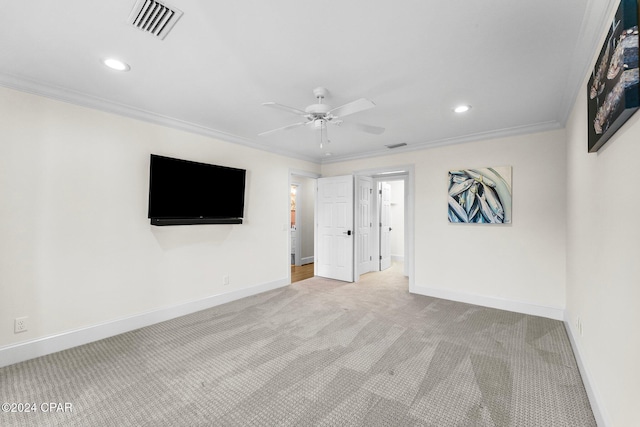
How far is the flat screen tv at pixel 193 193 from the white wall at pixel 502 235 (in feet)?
9.79

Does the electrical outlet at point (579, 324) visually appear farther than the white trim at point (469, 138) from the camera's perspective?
No

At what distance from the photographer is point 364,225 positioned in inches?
231

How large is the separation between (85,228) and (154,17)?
229 centimetres

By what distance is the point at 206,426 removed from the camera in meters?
1.75

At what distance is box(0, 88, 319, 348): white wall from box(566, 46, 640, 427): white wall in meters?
4.05

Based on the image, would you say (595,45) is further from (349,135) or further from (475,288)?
(475,288)

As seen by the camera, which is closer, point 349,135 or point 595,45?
point 595,45

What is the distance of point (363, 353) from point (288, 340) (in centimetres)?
81

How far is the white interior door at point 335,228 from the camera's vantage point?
541cm

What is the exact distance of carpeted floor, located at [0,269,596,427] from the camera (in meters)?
1.84

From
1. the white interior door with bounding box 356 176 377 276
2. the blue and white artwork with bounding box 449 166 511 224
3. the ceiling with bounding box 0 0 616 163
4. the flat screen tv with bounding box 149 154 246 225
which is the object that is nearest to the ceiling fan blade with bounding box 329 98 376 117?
the ceiling with bounding box 0 0 616 163

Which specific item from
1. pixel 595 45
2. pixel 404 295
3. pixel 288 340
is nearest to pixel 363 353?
pixel 288 340

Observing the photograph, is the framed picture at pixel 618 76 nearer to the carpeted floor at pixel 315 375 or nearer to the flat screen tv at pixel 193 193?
the carpeted floor at pixel 315 375

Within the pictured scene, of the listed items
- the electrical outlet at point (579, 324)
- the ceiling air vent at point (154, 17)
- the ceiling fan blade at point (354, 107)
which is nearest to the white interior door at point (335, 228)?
the ceiling fan blade at point (354, 107)
